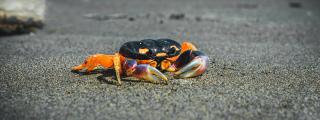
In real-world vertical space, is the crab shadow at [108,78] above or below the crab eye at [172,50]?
below

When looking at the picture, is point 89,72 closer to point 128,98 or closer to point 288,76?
point 128,98

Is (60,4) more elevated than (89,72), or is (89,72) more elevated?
(60,4)

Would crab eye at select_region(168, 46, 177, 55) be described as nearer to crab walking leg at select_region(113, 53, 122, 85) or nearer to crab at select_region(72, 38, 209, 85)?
crab at select_region(72, 38, 209, 85)

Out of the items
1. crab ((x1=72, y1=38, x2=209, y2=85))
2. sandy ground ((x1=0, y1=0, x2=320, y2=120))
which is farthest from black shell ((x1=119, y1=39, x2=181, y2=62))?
sandy ground ((x1=0, y1=0, x2=320, y2=120))

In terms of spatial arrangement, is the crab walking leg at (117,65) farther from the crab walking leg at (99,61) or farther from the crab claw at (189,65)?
the crab claw at (189,65)

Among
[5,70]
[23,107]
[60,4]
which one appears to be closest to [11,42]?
[5,70]

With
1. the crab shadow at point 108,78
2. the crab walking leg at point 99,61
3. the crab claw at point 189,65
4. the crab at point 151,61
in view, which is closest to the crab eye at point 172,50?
the crab at point 151,61
